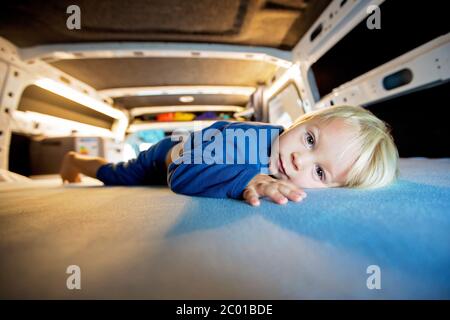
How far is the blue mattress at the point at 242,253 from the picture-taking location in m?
0.24

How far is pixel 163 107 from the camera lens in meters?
3.32

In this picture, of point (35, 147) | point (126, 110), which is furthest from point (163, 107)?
point (35, 147)

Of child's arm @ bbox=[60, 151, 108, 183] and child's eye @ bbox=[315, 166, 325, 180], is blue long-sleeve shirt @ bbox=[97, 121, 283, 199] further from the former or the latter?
child's arm @ bbox=[60, 151, 108, 183]

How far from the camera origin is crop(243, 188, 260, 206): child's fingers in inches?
20.7

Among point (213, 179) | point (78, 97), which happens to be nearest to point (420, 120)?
point (213, 179)

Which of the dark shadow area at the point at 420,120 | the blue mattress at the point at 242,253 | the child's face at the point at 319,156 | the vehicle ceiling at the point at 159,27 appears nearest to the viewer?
the blue mattress at the point at 242,253

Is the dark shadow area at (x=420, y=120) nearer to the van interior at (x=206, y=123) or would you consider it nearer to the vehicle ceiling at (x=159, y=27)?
the van interior at (x=206, y=123)

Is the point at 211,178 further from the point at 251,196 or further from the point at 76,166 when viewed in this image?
the point at 76,166

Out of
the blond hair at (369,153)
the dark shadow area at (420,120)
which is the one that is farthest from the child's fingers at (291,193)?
the dark shadow area at (420,120)

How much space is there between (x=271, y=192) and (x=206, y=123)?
298 cm

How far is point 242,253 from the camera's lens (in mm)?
297

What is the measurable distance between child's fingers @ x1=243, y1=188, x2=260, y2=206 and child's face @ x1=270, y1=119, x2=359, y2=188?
31 centimetres

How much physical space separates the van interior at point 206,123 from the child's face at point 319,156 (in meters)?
0.13
